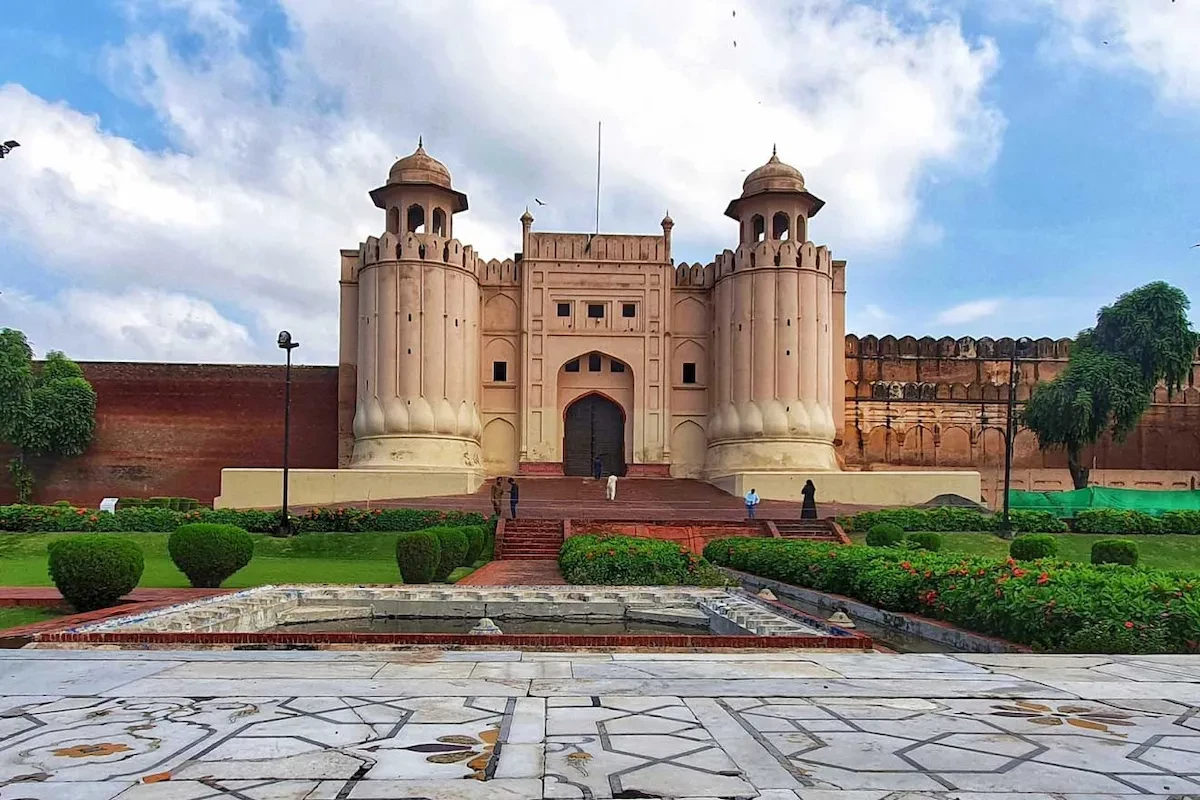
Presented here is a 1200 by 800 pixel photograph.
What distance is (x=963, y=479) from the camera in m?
24.0

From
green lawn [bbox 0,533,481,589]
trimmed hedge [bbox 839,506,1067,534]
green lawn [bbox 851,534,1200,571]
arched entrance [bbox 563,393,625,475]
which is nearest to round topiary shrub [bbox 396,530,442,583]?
green lawn [bbox 0,533,481,589]

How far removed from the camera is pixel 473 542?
15.7 metres

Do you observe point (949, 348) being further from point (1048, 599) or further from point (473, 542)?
point (1048, 599)

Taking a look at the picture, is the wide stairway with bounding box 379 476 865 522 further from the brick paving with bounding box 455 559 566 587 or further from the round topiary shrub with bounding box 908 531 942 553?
the round topiary shrub with bounding box 908 531 942 553

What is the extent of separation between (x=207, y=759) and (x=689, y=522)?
52.2 ft

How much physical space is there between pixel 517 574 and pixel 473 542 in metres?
2.11

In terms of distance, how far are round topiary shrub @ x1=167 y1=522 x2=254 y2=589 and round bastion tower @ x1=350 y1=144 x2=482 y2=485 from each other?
13.2m

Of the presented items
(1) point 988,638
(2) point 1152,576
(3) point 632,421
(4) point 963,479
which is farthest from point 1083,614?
(3) point 632,421

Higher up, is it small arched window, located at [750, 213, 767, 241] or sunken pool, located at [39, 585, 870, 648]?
small arched window, located at [750, 213, 767, 241]

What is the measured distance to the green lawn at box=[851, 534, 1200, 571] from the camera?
17.1 metres

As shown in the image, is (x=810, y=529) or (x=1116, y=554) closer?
(x=1116, y=554)

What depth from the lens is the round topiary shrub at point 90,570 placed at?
862cm

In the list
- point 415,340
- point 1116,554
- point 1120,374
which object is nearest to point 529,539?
point 415,340

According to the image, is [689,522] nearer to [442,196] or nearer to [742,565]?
[742,565]
